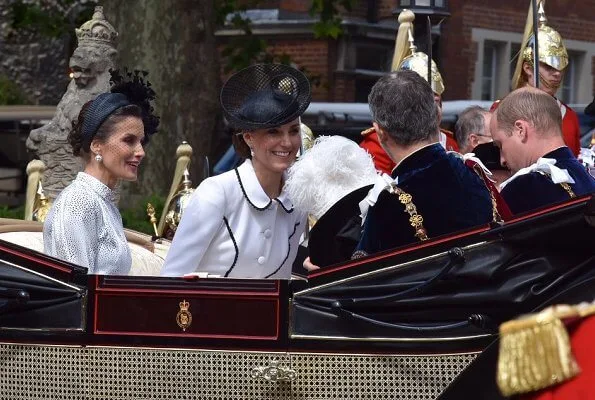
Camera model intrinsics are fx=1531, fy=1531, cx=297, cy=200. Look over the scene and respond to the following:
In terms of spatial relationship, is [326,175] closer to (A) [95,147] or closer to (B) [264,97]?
(B) [264,97]

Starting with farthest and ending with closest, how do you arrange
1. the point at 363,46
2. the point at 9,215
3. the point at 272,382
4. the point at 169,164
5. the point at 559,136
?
the point at 363,46, the point at 169,164, the point at 9,215, the point at 559,136, the point at 272,382

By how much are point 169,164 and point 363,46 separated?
28.0 ft

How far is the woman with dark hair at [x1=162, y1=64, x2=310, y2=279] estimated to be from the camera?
16.2 feet

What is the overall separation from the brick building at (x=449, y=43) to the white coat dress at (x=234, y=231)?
540 inches

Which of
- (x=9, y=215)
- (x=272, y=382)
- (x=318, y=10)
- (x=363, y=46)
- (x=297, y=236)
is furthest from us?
(x=363, y=46)

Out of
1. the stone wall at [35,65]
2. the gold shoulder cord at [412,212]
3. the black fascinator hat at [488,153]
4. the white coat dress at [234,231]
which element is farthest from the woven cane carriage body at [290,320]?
the stone wall at [35,65]

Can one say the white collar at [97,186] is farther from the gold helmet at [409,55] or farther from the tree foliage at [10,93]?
the tree foliage at [10,93]

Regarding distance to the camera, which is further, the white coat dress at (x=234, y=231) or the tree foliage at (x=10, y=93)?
the tree foliage at (x=10, y=93)

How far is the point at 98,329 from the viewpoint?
4.62 m

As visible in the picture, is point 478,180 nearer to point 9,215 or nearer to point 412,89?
point 412,89

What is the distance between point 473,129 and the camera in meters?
6.78

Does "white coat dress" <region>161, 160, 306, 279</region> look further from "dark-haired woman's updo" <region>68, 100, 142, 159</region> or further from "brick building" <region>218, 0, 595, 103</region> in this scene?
"brick building" <region>218, 0, 595, 103</region>

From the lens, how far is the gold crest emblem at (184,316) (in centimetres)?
454

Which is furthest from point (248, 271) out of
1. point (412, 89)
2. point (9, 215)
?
point (9, 215)
